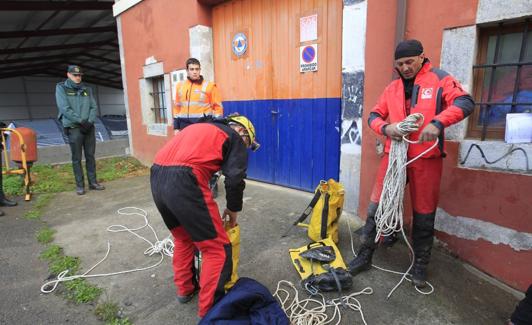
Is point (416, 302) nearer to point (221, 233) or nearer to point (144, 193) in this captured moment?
point (221, 233)

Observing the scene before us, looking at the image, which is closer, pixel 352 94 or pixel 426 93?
pixel 426 93

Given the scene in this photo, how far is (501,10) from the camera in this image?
2.35m

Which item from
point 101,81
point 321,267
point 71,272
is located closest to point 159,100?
point 71,272

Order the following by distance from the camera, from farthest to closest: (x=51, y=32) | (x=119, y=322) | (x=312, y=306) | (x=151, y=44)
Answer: (x=51, y=32) < (x=151, y=44) < (x=312, y=306) < (x=119, y=322)

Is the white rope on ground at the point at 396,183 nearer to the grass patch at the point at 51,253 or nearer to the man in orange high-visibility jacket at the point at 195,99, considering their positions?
the man in orange high-visibility jacket at the point at 195,99

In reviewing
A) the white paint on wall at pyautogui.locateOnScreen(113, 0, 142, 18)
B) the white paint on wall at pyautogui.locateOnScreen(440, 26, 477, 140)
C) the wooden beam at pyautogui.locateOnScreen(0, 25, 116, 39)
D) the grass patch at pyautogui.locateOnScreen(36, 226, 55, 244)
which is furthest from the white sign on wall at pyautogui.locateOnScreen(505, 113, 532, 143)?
the wooden beam at pyautogui.locateOnScreen(0, 25, 116, 39)

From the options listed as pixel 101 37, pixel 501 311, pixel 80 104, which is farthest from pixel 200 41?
pixel 101 37

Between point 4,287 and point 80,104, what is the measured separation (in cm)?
325

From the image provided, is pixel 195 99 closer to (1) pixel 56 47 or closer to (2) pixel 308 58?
(2) pixel 308 58

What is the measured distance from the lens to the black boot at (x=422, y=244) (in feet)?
7.98

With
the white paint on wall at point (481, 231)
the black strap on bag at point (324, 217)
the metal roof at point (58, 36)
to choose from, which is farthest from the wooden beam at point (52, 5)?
the white paint on wall at point (481, 231)

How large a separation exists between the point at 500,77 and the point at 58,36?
48.5 ft

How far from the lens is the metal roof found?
27.7 feet

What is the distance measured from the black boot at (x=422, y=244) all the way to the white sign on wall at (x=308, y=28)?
8.90ft
